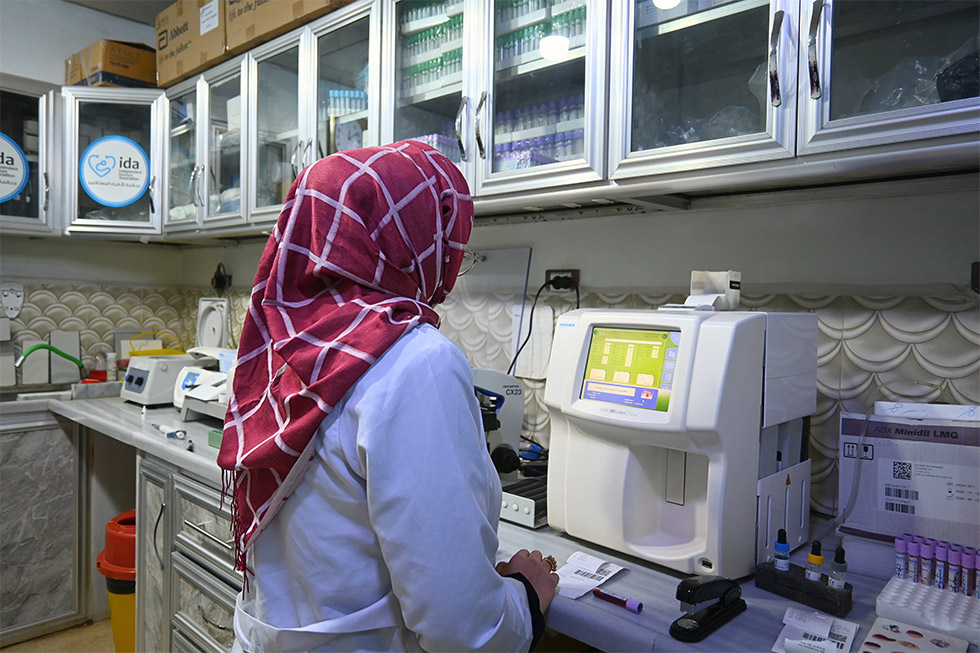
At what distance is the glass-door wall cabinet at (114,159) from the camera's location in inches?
117

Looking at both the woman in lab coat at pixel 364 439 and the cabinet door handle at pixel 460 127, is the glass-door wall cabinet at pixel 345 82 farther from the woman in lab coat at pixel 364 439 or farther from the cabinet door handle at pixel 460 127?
the woman in lab coat at pixel 364 439

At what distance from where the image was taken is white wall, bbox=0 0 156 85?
3057 mm

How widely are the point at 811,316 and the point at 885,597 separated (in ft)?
1.67

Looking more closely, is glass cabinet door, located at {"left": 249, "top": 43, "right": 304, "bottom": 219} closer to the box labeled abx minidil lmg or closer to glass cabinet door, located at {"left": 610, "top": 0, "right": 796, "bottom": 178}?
glass cabinet door, located at {"left": 610, "top": 0, "right": 796, "bottom": 178}

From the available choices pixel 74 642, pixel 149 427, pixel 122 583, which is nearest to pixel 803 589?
pixel 149 427

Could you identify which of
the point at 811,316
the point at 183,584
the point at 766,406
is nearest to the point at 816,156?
the point at 811,316

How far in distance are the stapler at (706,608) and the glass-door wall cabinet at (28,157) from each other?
3.05 meters

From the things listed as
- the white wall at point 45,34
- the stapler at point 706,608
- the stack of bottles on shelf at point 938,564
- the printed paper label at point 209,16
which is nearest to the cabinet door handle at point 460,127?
the stapler at point 706,608

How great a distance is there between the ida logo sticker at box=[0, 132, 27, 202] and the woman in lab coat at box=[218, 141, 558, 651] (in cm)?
259

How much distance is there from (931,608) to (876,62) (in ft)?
2.96

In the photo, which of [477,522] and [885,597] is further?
[885,597]

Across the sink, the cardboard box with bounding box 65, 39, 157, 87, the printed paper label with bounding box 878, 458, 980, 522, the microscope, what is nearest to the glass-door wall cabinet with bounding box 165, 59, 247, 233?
the cardboard box with bounding box 65, 39, 157, 87

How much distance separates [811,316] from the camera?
130cm

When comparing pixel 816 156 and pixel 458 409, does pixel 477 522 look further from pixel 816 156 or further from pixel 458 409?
pixel 816 156
